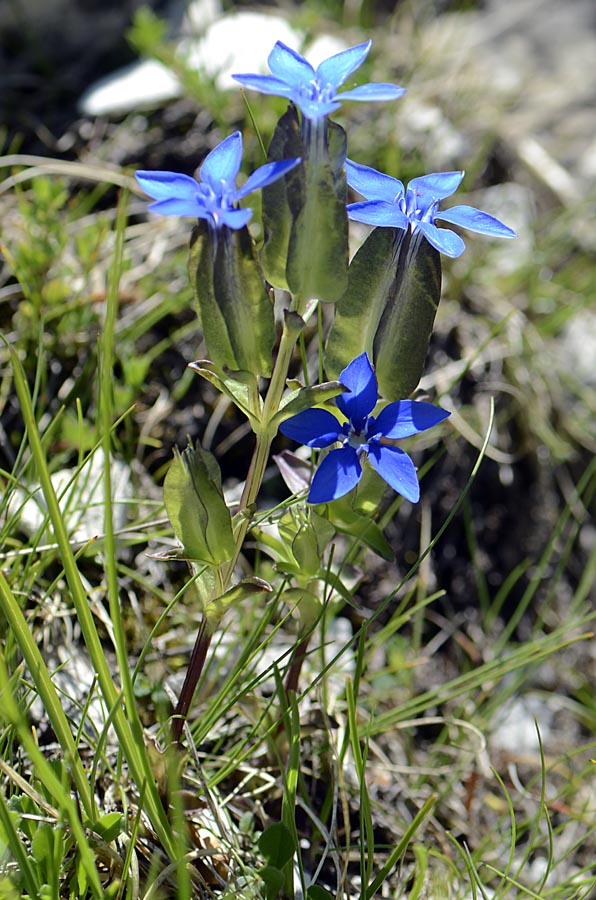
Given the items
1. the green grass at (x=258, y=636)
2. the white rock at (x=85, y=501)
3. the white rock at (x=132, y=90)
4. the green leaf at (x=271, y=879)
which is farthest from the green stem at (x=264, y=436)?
the white rock at (x=132, y=90)

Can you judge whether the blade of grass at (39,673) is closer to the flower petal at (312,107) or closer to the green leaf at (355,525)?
the green leaf at (355,525)

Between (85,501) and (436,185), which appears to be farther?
(85,501)

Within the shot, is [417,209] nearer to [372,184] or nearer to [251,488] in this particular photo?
[372,184]

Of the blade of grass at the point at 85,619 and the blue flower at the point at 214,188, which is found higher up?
the blue flower at the point at 214,188

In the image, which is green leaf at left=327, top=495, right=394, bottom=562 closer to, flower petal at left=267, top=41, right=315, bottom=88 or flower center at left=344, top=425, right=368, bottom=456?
flower center at left=344, top=425, right=368, bottom=456

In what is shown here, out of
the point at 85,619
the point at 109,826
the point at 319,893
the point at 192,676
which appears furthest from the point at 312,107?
the point at 319,893

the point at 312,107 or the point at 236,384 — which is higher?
the point at 312,107
